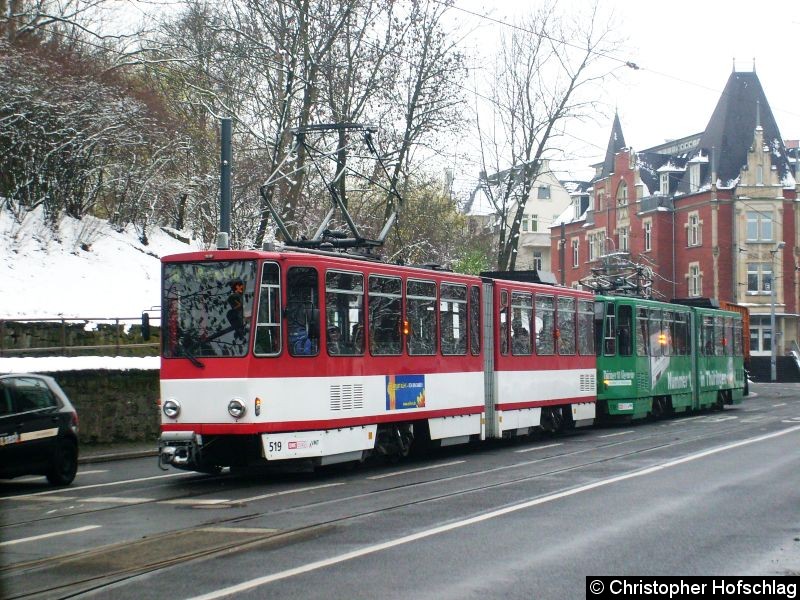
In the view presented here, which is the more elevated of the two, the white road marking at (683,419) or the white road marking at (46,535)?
Result: the white road marking at (46,535)

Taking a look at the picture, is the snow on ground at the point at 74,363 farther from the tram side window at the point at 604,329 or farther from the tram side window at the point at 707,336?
the tram side window at the point at 707,336

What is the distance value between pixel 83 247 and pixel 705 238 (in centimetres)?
5362

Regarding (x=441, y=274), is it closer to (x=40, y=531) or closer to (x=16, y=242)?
(x=40, y=531)

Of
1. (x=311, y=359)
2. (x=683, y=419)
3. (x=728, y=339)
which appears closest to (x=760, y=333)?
(x=728, y=339)

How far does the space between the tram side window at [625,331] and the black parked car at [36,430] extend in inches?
612

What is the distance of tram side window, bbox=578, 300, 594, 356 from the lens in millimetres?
25875

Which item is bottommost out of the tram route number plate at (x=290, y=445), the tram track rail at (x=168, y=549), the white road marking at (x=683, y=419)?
the white road marking at (x=683, y=419)

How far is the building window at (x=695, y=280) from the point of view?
75.5m

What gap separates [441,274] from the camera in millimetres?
19438

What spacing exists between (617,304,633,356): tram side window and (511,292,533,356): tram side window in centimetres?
584

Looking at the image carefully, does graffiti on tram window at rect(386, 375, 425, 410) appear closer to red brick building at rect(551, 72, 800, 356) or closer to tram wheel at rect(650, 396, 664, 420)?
tram wheel at rect(650, 396, 664, 420)

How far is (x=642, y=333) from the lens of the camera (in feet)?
97.4

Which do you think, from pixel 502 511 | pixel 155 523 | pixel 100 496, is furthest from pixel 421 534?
pixel 100 496

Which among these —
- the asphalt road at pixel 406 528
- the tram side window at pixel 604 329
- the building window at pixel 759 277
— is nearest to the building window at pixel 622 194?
the building window at pixel 759 277
